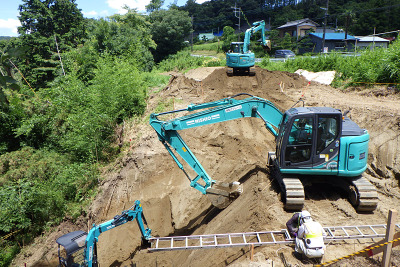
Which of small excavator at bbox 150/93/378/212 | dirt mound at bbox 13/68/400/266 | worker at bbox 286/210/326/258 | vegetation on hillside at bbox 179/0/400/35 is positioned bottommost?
dirt mound at bbox 13/68/400/266

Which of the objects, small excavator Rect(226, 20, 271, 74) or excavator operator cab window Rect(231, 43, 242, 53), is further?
excavator operator cab window Rect(231, 43, 242, 53)

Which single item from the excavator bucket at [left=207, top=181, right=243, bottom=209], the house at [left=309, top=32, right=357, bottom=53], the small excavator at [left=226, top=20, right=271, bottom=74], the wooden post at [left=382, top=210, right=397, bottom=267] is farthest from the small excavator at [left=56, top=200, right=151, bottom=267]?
the house at [left=309, top=32, right=357, bottom=53]

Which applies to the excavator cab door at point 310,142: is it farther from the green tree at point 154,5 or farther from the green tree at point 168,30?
the green tree at point 154,5

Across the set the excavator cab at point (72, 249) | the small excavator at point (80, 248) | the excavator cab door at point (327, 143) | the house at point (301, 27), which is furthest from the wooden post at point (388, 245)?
the house at point (301, 27)

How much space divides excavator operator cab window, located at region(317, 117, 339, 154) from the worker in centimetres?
223

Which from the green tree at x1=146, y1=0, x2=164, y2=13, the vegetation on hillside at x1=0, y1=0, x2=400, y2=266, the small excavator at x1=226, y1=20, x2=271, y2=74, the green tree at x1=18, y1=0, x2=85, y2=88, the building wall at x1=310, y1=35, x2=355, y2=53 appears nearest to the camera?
the vegetation on hillside at x1=0, y1=0, x2=400, y2=266

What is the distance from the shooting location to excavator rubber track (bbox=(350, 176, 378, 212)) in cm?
755

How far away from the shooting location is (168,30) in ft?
129

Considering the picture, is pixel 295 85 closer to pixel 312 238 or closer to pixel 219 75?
pixel 219 75

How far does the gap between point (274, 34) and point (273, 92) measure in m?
33.4

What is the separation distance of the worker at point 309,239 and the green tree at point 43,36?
2680 centimetres

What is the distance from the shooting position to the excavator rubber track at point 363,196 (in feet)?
24.8

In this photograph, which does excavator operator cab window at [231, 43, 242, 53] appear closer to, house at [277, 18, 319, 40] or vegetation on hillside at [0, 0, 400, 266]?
vegetation on hillside at [0, 0, 400, 266]

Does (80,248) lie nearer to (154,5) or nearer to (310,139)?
(310,139)
